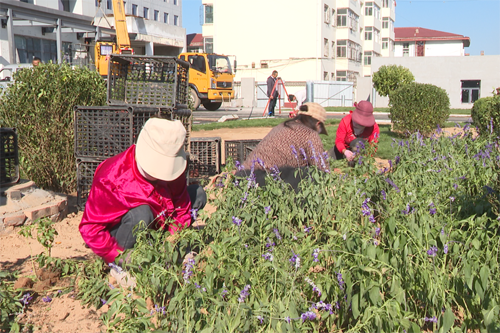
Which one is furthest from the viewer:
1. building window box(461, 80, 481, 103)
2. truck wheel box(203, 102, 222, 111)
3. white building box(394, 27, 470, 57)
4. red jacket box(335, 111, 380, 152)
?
white building box(394, 27, 470, 57)

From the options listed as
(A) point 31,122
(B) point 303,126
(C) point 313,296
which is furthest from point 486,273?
(A) point 31,122

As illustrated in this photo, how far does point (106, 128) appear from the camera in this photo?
5.49 m

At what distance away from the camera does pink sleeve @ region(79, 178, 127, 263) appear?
336cm

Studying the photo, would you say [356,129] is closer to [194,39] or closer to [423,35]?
[194,39]

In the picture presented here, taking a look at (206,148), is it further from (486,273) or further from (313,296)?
(486,273)

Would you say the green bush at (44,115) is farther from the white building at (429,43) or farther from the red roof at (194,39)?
the white building at (429,43)

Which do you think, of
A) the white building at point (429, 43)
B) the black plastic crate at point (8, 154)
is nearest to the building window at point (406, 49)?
the white building at point (429, 43)

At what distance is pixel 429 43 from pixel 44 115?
73460 mm

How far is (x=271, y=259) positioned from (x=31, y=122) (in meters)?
4.33

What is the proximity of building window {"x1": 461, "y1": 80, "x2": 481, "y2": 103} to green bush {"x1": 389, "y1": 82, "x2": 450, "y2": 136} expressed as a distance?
104ft

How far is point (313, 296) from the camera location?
2.68 meters

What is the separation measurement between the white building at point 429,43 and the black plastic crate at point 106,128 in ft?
230

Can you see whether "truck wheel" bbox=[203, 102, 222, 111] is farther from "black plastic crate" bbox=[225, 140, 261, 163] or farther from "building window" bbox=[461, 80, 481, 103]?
"building window" bbox=[461, 80, 481, 103]

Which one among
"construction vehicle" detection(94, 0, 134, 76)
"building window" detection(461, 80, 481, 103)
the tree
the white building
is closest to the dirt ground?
"construction vehicle" detection(94, 0, 134, 76)
